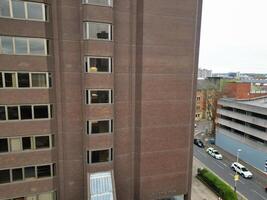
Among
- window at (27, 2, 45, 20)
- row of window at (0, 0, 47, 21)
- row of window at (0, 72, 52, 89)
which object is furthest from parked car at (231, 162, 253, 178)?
window at (27, 2, 45, 20)

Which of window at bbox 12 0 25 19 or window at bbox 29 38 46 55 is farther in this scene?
window at bbox 29 38 46 55

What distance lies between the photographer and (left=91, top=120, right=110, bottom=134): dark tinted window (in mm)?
16750

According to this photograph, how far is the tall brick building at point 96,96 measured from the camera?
15336mm

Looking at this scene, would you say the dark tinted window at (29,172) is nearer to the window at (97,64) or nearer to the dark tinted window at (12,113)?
the dark tinted window at (12,113)

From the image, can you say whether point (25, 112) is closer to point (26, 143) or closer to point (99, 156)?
point (26, 143)

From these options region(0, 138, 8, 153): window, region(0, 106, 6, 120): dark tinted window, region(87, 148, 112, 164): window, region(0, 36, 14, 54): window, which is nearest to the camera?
region(0, 36, 14, 54): window

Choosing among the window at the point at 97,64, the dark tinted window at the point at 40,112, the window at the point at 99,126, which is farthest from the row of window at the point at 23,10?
the window at the point at 99,126

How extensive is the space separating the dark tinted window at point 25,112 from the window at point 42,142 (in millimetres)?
1778

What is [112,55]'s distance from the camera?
1641 centimetres

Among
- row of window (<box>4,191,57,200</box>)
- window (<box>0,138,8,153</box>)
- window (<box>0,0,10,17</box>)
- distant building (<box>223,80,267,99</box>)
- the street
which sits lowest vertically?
the street

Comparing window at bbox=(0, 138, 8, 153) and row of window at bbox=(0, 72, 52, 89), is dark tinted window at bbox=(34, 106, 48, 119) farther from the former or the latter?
window at bbox=(0, 138, 8, 153)

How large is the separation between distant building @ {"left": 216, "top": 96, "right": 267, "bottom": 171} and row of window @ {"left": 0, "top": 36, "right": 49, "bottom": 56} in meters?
33.1

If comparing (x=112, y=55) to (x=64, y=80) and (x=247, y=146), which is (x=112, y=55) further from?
(x=247, y=146)

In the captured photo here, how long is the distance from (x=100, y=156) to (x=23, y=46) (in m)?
10.2
